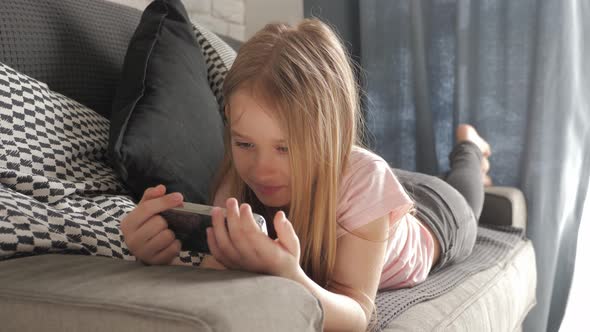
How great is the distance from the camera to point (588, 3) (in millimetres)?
1979

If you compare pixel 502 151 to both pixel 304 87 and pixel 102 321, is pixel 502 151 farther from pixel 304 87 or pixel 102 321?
pixel 102 321

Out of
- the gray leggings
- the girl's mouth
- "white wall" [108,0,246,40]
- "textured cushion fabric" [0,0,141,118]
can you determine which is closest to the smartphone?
the girl's mouth

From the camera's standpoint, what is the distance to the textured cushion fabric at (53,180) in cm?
73

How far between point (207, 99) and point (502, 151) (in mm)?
1321

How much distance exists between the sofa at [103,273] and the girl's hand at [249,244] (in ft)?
0.21

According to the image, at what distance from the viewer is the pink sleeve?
918 millimetres

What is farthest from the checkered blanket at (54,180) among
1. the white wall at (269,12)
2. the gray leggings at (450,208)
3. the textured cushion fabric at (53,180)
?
the white wall at (269,12)

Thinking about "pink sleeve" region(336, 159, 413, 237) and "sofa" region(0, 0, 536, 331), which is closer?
"sofa" region(0, 0, 536, 331)

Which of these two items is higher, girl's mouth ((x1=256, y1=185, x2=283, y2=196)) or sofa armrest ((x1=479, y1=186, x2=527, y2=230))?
girl's mouth ((x1=256, y1=185, x2=283, y2=196))

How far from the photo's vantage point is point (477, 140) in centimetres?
212

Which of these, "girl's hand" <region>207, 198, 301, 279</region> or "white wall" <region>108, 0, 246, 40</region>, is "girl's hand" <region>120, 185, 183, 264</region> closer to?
"girl's hand" <region>207, 198, 301, 279</region>

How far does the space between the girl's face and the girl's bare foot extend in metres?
1.29

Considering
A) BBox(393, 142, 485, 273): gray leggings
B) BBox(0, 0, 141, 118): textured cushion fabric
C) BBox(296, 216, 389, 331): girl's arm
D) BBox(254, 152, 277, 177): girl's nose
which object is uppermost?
BBox(0, 0, 141, 118): textured cushion fabric

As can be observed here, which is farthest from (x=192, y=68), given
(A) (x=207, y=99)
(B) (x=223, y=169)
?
(B) (x=223, y=169)
